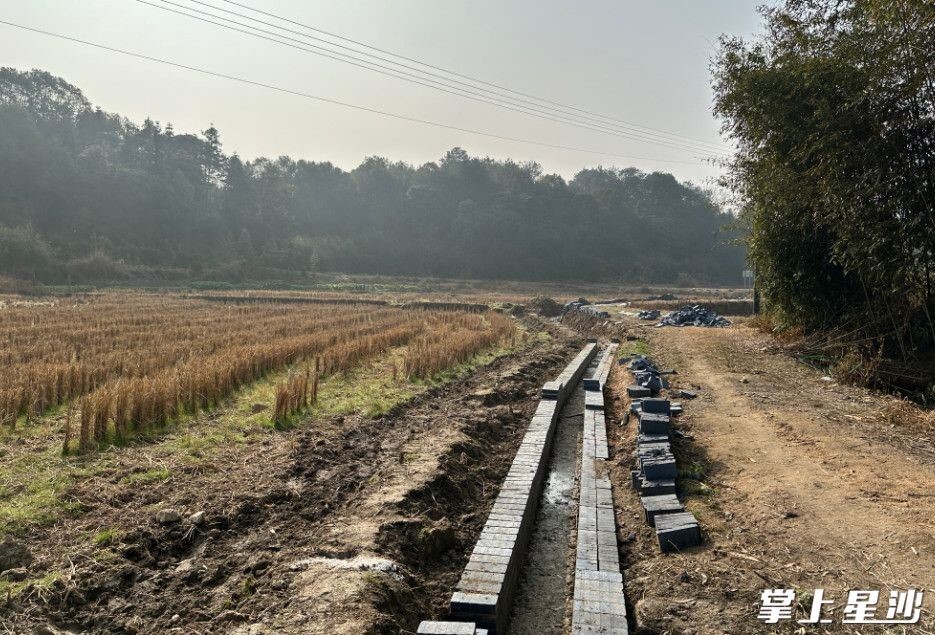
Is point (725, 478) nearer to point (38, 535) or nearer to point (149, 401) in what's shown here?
point (38, 535)

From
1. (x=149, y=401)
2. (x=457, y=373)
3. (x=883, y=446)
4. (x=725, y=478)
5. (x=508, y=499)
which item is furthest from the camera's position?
(x=457, y=373)

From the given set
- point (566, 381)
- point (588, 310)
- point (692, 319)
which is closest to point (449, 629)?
point (566, 381)

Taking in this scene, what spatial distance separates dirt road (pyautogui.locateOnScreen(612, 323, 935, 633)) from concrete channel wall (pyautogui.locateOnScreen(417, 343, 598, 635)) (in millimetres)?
818

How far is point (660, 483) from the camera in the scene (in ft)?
17.4

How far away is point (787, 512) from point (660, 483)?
1045mm

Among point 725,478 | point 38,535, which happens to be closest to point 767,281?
point 725,478

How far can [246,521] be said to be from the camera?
15.3ft

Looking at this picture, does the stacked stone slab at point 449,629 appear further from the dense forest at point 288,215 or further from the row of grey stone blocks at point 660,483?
the dense forest at point 288,215

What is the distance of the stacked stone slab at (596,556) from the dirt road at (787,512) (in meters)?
0.13

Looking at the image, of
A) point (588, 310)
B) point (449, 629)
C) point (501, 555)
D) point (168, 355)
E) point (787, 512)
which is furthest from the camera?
point (588, 310)

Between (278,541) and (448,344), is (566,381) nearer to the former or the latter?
(448,344)

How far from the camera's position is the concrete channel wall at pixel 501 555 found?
3.54 metres

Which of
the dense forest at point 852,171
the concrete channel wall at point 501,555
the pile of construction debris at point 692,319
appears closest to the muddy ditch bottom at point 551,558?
the concrete channel wall at point 501,555

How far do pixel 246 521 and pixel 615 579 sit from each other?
2.79 meters
